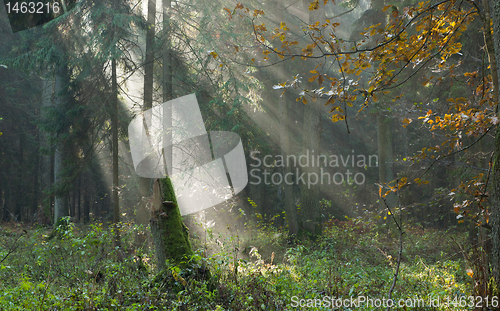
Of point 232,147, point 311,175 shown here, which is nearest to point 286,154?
point 311,175

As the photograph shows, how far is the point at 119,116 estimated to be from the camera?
1009cm

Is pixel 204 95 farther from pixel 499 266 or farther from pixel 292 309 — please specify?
pixel 499 266

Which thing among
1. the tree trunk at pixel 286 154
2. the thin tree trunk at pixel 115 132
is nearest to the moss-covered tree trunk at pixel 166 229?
the thin tree trunk at pixel 115 132

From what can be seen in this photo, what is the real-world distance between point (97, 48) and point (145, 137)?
2.96m

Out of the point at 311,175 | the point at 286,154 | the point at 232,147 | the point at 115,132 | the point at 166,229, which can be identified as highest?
the point at 115,132

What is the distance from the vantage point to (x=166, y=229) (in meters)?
5.30

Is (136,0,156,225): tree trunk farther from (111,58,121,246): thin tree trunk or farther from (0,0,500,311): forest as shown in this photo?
(111,58,121,246): thin tree trunk

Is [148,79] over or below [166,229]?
over

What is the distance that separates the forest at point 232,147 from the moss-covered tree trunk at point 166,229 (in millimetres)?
34

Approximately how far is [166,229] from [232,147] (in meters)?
7.02

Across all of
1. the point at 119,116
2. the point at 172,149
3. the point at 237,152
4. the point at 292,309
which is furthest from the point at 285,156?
the point at 292,309

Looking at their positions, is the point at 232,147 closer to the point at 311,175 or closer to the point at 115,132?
the point at 311,175

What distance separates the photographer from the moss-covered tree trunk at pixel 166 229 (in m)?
5.20

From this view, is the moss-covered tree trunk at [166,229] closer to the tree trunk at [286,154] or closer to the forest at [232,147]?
the forest at [232,147]
